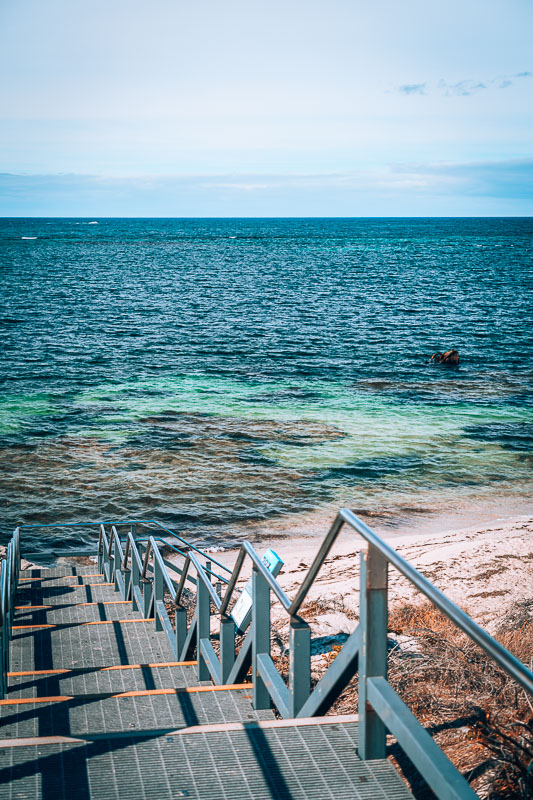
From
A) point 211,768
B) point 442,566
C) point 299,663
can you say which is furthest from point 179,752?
point 442,566

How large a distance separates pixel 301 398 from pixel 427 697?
17297 millimetres

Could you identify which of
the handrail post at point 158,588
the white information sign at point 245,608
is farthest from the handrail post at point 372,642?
the handrail post at point 158,588

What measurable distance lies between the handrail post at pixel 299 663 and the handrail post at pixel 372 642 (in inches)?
19.6

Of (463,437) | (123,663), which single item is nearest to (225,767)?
(123,663)

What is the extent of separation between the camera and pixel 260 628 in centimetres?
361

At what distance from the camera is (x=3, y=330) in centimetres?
3438

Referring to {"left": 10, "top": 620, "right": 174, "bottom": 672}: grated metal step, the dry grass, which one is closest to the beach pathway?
the dry grass

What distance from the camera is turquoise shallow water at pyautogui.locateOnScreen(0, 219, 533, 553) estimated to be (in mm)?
14219

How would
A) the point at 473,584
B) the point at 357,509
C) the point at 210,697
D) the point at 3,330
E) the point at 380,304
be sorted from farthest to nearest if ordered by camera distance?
the point at 380,304 < the point at 3,330 < the point at 357,509 < the point at 473,584 < the point at 210,697

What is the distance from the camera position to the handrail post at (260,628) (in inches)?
139

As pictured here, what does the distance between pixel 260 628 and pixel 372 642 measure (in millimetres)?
1262

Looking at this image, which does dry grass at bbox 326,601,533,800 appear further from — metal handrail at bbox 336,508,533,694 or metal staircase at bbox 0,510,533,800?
metal handrail at bbox 336,508,533,694

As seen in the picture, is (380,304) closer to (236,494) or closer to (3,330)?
(3,330)

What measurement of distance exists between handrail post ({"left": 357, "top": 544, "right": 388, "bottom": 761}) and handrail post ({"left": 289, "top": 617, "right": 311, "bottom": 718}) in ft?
1.63
